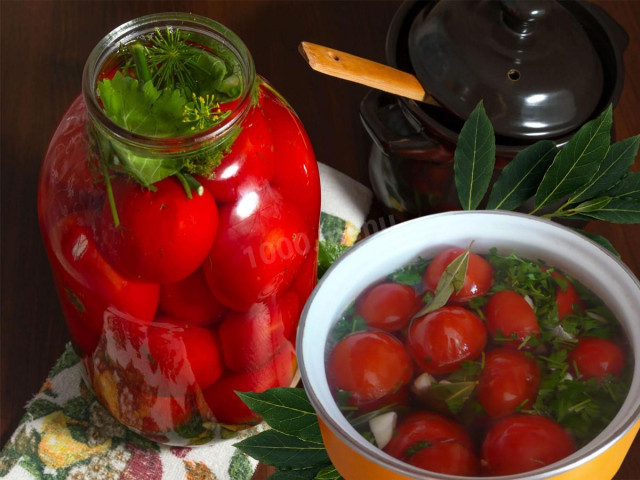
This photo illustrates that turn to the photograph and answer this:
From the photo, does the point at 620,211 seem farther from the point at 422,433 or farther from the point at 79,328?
the point at 79,328

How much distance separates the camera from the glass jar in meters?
0.47

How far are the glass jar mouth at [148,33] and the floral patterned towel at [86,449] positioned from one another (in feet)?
0.88

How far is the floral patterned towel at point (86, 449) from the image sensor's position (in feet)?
2.09

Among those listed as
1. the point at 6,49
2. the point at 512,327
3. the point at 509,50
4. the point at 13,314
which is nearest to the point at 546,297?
the point at 512,327

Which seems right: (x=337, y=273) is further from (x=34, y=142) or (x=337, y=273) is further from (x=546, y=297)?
(x=34, y=142)

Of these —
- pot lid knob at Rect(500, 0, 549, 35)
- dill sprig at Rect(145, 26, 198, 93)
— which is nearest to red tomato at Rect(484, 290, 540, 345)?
dill sprig at Rect(145, 26, 198, 93)

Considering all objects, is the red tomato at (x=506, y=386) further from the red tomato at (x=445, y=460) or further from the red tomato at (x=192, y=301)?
the red tomato at (x=192, y=301)

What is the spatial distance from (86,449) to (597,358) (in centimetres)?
Answer: 42

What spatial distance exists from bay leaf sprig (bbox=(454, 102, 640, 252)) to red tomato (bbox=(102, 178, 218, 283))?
0.50 feet

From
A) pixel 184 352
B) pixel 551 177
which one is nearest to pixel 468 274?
pixel 551 177

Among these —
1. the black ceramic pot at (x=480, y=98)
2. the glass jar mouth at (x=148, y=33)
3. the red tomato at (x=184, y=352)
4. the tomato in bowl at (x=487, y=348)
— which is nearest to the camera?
the tomato in bowl at (x=487, y=348)

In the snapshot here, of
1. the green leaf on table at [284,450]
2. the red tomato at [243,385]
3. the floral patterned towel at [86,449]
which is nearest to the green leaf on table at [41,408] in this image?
the floral patterned towel at [86,449]

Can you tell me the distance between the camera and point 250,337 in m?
0.57

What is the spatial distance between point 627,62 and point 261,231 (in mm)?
508
